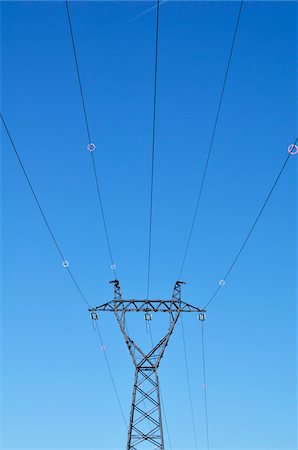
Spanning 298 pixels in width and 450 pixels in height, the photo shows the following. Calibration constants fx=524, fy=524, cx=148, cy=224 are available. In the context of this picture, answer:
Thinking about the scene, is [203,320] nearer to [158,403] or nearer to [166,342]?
[166,342]

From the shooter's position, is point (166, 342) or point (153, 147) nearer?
point (153, 147)

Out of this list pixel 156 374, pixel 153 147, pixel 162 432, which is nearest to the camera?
pixel 153 147

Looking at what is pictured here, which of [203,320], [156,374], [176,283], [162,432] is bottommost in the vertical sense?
[162,432]

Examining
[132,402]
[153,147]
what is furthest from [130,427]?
[153,147]

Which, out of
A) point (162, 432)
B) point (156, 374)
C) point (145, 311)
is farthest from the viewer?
point (145, 311)

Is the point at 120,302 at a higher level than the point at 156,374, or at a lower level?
higher

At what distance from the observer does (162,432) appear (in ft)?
80.4

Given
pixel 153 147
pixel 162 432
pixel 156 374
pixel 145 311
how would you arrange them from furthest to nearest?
pixel 145 311 < pixel 156 374 < pixel 162 432 < pixel 153 147

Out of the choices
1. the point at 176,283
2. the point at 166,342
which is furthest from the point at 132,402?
the point at 176,283

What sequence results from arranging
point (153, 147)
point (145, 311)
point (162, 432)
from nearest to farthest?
point (153, 147) < point (162, 432) < point (145, 311)

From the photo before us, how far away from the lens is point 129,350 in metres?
26.7

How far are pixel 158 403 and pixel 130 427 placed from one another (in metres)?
1.80

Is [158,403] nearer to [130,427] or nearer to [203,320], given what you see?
[130,427]

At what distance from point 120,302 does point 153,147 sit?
1075 cm
